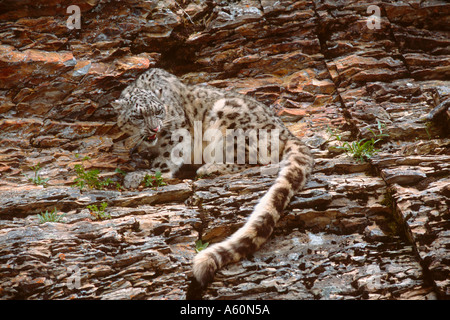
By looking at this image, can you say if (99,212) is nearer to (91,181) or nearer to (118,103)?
(91,181)

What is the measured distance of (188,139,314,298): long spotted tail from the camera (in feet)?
12.8

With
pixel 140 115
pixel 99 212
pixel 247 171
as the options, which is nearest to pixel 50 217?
pixel 99 212

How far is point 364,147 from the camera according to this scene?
5754 mm

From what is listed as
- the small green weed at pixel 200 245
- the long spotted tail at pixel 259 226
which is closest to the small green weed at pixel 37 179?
the small green weed at pixel 200 245

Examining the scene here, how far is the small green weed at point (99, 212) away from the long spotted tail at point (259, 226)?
1.67 metres

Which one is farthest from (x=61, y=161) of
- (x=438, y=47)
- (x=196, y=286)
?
(x=438, y=47)

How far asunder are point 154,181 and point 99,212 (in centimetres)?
119

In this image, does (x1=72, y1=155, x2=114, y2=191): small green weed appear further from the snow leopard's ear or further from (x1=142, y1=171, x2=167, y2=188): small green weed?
the snow leopard's ear

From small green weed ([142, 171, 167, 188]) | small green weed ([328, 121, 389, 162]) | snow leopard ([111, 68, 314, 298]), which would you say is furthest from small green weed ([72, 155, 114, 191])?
small green weed ([328, 121, 389, 162])

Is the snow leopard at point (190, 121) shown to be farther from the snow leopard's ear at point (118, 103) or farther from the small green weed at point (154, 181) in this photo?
the small green weed at point (154, 181)

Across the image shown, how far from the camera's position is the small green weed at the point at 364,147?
558 centimetres

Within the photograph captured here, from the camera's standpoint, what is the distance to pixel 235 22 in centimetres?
846

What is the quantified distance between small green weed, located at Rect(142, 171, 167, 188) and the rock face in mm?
262
